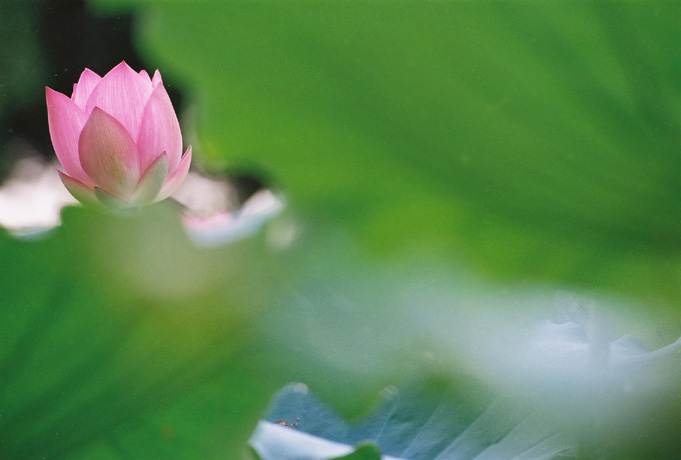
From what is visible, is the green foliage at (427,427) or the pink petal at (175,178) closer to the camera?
the green foliage at (427,427)

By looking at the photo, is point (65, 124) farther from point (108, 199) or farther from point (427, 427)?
point (427, 427)

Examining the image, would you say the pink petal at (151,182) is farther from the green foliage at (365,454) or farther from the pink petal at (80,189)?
the green foliage at (365,454)

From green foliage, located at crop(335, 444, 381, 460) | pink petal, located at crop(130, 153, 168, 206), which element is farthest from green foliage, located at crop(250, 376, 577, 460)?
pink petal, located at crop(130, 153, 168, 206)

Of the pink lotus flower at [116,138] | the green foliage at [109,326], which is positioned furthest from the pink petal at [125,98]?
the green foliage at [109,326]

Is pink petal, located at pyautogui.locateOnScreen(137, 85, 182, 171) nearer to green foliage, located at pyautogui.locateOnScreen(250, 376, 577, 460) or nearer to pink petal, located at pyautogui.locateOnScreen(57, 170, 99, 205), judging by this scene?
pink petal, located at pyautogui.locateOnScreen(57, 170, 99, 205)

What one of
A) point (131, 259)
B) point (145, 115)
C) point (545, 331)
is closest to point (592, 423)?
point (545, 331)

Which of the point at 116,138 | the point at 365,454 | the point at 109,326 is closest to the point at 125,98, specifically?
the point at 116,138

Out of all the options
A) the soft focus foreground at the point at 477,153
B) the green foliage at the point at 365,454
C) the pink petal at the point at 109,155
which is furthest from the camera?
the pink petal at the point at 109,155
